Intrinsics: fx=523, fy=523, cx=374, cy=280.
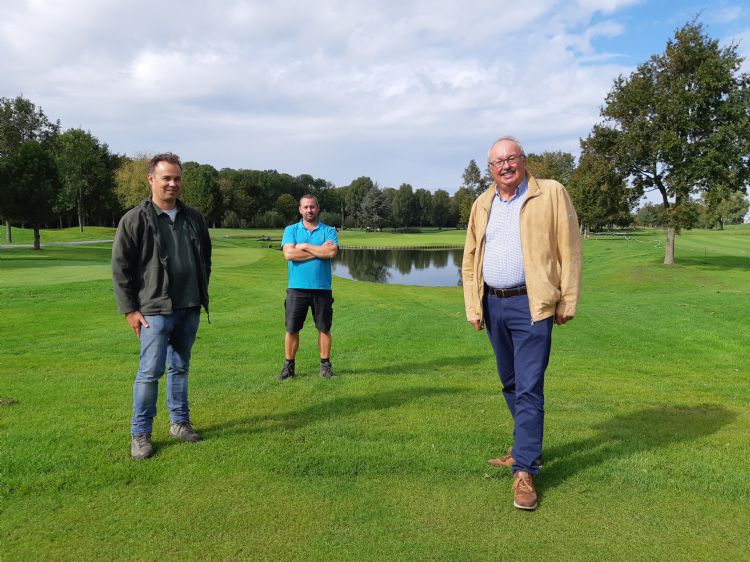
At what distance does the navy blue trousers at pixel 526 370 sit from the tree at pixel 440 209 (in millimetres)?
122397

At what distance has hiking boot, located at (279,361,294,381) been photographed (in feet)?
21.5

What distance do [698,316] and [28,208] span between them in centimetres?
3633

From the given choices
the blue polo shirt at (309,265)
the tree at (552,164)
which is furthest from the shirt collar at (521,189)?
the tree at (552,164)

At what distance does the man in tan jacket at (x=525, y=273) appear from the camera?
3781 mm

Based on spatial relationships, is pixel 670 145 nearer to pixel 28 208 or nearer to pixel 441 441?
pixel 441 441

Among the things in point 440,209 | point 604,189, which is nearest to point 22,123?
point 604,189

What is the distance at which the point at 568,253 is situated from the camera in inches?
149

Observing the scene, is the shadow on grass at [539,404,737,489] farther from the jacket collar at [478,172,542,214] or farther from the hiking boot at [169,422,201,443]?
the hiking boot at [169,422,201,443]

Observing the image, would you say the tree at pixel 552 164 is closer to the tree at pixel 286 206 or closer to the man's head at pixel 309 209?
the tree at pixel 286 206

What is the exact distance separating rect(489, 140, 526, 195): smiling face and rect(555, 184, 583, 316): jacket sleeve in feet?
1.11

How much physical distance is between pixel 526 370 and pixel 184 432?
9.45ft

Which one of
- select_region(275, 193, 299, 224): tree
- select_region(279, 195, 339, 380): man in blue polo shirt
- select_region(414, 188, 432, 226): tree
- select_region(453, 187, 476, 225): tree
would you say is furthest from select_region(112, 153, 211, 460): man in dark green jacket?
select_region(414, 188, 432, 226): tree

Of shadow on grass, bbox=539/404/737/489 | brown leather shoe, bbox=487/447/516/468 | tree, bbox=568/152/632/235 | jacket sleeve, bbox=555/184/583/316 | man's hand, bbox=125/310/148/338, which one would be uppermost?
tree, bbox=568/152/632/235

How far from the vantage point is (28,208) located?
3291 centimetres
